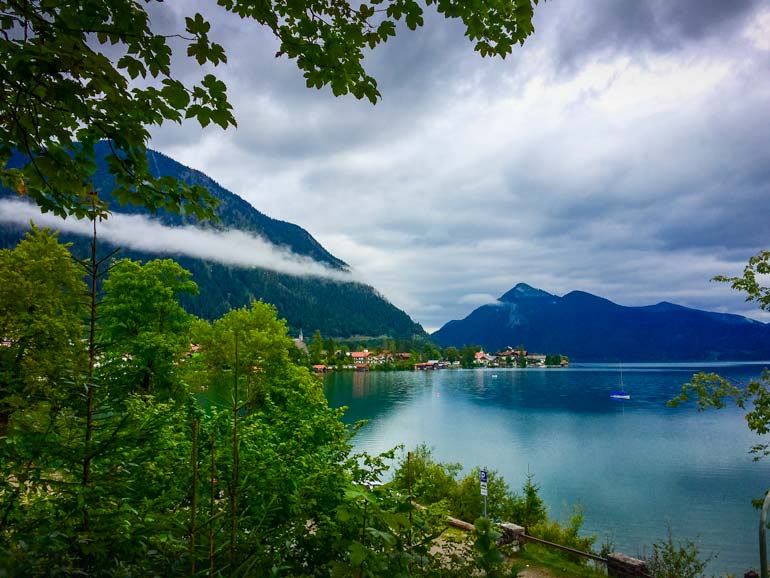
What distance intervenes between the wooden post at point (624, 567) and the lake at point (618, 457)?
542cm

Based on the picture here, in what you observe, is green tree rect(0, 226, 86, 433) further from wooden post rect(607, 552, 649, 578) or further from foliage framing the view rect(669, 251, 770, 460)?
wooden post rect(607, 552, 649, 578)

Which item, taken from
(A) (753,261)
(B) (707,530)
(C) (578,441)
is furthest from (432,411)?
(A) (753,261)

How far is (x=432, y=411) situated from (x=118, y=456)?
61467mm

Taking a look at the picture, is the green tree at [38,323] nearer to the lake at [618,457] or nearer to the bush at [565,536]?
the lake at [618,457]

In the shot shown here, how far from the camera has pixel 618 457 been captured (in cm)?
3744

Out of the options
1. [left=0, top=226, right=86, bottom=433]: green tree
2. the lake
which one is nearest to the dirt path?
the lake

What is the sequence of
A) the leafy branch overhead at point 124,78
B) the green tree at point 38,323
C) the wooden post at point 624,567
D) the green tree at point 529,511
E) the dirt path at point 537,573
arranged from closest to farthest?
the leafy branch overhead at point 124,78 < the green tree at point 38,323 < the wooden post at point 624,567 < the dirt path at point 537,573 < the green tree at point 529,511

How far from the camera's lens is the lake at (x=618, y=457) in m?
22.4

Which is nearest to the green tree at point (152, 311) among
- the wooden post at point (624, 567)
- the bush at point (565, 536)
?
the bush at point (565, 536)

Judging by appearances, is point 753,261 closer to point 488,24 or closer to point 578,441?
point 488,24

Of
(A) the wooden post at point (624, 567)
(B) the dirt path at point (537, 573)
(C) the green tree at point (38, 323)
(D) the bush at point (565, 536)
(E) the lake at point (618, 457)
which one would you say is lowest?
(E) the lake at point (618, 457)

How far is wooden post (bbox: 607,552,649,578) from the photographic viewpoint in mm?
11461

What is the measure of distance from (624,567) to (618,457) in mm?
29850

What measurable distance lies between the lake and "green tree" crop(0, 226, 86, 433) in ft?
41.5
